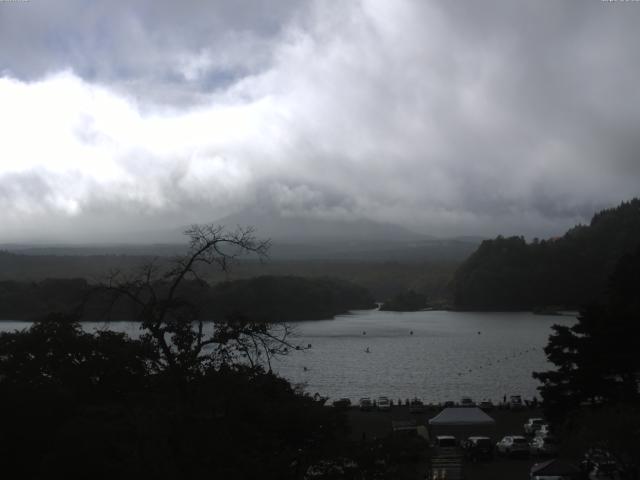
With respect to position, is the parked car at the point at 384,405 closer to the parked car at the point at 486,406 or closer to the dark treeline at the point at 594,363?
the parked car at the point at 486,406

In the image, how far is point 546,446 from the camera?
13266 mm

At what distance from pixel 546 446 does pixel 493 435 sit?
3.15 m

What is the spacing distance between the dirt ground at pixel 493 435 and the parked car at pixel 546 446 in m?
0.15

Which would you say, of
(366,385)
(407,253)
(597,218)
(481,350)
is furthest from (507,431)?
(407,253)

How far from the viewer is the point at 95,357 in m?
8.01

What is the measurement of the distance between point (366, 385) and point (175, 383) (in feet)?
73.2

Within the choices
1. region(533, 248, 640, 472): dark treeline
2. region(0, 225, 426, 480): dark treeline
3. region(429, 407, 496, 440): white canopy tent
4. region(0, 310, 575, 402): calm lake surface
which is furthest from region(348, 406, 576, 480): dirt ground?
region(0, 225, 426, 480): dark treeline

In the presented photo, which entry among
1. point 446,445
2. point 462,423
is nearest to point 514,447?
point 446,445

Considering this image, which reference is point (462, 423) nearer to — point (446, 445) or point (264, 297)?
point (446, 445)

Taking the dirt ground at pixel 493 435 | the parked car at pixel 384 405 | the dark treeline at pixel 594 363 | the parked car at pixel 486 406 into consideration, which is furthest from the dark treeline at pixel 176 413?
the parked car at pixel 486 406

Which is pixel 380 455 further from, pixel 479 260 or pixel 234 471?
pixel 479 260

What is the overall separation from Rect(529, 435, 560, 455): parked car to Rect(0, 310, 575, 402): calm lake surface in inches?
202

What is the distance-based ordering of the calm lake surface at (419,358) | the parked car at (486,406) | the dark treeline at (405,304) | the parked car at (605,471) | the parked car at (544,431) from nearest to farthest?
the parked car at (605,471) → the parked car at (544,431) → the parked car at (486,406) → the calm lake surface at (419,358) → the dark treeline at (405,304)

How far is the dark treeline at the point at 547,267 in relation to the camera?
215 ft
